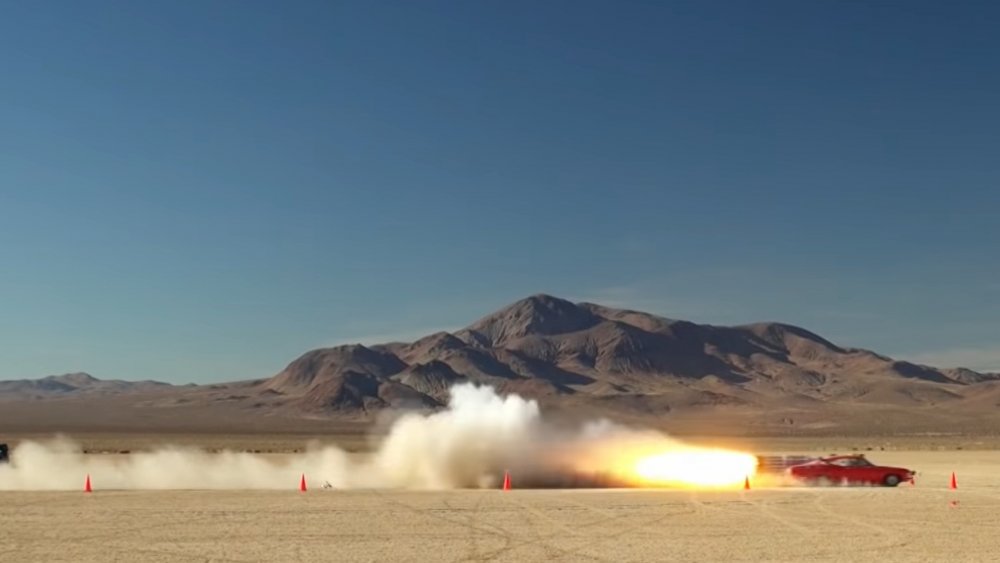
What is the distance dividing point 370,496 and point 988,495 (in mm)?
20701

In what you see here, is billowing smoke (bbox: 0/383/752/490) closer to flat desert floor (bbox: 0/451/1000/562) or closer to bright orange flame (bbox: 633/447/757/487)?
bright orange flame (bbox: 633/447/757/487)

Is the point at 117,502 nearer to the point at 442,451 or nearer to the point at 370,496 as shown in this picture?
the point at 370,496

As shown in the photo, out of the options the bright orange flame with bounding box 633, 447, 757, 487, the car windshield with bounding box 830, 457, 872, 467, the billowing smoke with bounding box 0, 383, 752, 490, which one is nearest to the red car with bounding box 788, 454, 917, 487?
the car windshield with bounding box 830, 457, 872, 467

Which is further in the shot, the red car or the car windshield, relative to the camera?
the car windshield

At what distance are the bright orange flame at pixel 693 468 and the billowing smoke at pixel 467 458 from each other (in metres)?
0.68

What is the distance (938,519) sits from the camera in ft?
91.7

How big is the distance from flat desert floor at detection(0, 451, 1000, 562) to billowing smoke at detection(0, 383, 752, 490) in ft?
16.9

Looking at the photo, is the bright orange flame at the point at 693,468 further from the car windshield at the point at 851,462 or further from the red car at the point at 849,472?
the car windshield at the point at 851,462

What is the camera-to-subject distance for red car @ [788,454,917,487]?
128ft

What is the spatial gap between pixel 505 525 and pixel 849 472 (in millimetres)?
18391

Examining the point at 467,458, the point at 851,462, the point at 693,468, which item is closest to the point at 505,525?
the point at 467,458

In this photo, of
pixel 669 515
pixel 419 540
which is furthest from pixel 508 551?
pixel 669 515

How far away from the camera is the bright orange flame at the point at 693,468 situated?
1647 inches

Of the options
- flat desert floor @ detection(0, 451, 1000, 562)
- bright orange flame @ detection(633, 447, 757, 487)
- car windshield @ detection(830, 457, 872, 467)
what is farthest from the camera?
bright orange flame @ detection(633, 447, 757, 487)
